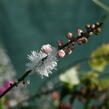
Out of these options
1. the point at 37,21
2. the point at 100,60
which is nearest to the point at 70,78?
the point at 100,60

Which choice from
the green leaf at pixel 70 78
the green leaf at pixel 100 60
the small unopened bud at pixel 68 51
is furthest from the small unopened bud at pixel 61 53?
the green leaf at pixel 100 60

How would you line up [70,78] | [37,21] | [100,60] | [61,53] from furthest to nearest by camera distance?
[37,21] < [100,60] < [70,78] < [61,53]

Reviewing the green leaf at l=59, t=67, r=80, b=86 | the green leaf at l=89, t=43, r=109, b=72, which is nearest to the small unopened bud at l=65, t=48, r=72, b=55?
the green leaf at l=59, t=67, r=80, b=86

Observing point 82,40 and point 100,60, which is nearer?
point 82,40

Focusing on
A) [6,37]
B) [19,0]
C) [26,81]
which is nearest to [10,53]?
[6,37]

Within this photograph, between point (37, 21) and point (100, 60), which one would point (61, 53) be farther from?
point (37, 21)

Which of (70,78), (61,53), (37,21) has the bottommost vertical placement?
(61,53)

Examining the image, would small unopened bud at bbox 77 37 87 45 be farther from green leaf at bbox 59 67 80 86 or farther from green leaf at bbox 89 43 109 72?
green leaf at bbox 89 43 109 72
